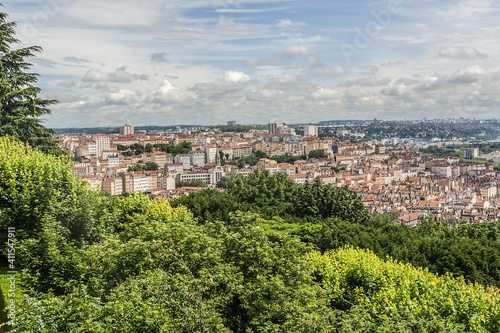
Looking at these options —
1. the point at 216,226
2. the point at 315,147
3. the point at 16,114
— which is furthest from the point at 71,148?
the point at 216,226

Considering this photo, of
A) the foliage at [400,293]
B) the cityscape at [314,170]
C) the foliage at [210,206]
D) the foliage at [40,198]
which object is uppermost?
the foliage at [40,198]

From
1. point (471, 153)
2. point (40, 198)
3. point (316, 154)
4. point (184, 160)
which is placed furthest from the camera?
point (471, 153)

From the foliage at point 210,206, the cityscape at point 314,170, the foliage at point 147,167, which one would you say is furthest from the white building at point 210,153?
the foliage at point 210,206

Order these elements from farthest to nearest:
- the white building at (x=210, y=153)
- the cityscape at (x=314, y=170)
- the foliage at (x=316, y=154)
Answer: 1. the foliage at (x=316, y=154)
2. the white building at (x=210, y=153)
3. the cityscape at (x=314, y=170)

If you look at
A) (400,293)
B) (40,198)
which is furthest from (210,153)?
(400,293)

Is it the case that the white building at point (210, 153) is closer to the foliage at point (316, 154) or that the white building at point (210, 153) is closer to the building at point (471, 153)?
the foliage at point (316, 154)

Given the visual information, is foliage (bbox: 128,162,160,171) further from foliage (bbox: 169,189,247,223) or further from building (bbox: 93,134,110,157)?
foliage (bbox: 169,189,247,223)

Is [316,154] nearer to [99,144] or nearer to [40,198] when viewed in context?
[99,144]

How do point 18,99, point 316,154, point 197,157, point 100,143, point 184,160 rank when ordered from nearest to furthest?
1. point 18,99
2. point 184,160
3. point 197,157
4. point 100,143
5. point 316,154
